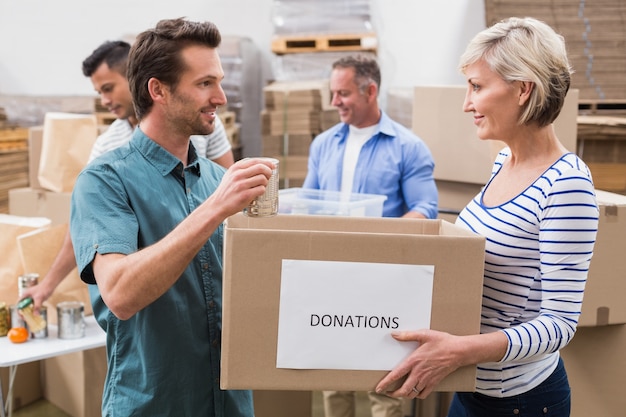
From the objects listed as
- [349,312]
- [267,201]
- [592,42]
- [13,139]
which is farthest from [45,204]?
[592,42]

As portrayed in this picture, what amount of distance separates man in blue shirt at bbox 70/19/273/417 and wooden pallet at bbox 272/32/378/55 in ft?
11.6

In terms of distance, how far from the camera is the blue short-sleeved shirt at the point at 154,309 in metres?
1.50

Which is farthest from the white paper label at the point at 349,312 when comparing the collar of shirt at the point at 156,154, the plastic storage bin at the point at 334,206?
the plastic storage bin at the point at 334,206

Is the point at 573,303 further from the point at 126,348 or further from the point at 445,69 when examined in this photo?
the point at 445,69

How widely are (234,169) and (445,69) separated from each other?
448 centimetres

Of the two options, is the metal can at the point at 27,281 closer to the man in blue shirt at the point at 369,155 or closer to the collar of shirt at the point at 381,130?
the man in blue shirt at the point at 369,155

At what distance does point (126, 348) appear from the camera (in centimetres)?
155

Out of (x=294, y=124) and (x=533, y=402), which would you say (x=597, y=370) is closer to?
(x=533, y=402)

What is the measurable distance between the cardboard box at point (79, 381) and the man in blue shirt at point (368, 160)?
41.8 inches

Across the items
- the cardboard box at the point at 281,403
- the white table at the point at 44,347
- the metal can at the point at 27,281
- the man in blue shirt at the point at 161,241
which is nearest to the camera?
the man in blue shirt at the point at 161,241

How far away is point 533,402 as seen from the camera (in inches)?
58.1

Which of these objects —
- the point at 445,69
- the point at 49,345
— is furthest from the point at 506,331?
the point at 445,69

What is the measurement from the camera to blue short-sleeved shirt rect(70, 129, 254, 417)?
1503 millimetres

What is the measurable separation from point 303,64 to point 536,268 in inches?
160
